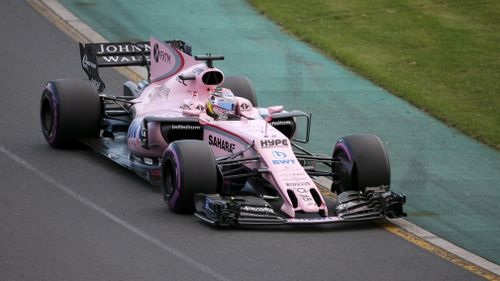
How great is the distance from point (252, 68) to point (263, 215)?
8530 mm

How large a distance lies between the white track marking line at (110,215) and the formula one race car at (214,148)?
2.27 ft

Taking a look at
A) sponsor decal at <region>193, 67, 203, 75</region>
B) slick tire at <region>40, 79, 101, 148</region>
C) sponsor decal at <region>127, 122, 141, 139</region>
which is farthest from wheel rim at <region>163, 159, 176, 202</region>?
slick tire at <region>40, 79, 101, 148</region>

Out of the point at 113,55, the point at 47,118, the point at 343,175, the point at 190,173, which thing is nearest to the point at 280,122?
the point at 343,175

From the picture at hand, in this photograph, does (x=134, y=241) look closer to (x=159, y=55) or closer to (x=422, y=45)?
(x=159, y=55)

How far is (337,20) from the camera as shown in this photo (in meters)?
25.7

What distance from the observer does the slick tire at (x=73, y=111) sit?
16891 mm

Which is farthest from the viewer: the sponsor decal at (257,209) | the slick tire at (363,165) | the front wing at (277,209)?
the slick tire at (363,165)

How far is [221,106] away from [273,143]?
1310 millimetres

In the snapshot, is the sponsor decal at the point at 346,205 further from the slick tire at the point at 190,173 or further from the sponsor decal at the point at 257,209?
the slick tire at the point at 190,173

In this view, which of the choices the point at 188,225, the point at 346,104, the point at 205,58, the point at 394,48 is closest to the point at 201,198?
the point at 188,225

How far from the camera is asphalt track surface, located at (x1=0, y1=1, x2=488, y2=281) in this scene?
12602mm

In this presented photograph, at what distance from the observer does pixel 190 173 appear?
1427 centimetres

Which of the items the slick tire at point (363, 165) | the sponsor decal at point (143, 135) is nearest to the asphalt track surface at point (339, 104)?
the slick tire at point (363, 165)

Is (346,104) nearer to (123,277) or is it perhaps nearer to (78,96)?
(78,96)
